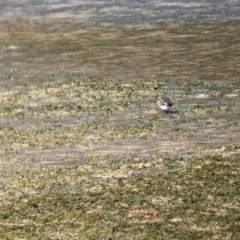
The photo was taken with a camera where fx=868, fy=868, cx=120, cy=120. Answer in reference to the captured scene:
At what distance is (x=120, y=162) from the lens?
16.2 m

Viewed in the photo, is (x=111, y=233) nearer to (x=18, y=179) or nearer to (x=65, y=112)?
(x=18, y=179)

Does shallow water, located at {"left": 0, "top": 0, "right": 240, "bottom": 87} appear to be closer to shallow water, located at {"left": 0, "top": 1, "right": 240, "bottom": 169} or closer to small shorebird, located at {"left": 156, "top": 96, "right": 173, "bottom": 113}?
shallow water, located at {"left": 0, "top": 1, "right": 240, "bottom": 169}

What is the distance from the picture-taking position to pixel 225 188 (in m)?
14.1

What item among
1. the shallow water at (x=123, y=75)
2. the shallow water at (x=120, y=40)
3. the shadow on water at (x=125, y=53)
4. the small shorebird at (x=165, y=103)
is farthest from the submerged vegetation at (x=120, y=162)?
the shallow water at (x=120, y=40)

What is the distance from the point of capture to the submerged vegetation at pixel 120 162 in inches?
510

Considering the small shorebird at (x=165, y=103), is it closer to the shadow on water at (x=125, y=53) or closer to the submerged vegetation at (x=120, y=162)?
the submerged vegetation at (x=120, y=162)

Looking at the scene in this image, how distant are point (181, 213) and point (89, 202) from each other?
1.66 metres

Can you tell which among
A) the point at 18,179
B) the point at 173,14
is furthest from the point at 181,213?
the point at 173,14

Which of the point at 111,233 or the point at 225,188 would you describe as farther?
the point at 225,188

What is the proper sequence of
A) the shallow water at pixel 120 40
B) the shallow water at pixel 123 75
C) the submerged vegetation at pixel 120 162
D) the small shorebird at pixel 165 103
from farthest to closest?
the shallow water at pixel 120 40 → the small shorebird at pixel 165 103 → the shallow water at pixel 123 75 → the submerged vegetation at pixel 120 162

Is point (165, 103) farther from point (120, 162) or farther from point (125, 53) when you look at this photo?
point (125, 53)

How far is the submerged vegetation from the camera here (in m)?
13.0

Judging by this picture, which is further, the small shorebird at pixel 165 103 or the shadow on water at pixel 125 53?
the shadow on water at pixel 125 53

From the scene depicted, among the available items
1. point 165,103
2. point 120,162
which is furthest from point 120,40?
point 120,162
